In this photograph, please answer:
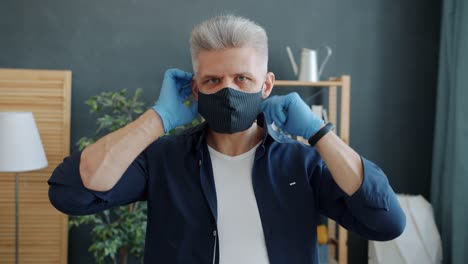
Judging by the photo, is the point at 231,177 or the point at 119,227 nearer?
Answer: the point at 231,177

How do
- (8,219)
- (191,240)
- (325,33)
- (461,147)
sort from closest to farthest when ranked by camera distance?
1. (191,240)
2. (461,147)
3. (8,219)
4. (325,33)

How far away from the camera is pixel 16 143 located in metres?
2.07

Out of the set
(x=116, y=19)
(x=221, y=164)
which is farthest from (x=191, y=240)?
(x=116, y=19)

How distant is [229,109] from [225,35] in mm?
195

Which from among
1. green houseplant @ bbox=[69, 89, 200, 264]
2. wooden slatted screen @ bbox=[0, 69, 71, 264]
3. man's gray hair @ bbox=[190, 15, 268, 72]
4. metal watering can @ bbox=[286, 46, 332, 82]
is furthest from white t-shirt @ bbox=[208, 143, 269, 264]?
wooden slatted screen @ bbox=[0, 69, 71, 264]

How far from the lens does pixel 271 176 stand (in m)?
1.08

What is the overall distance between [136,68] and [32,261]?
1.39 m

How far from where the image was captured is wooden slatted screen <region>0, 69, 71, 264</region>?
2422 mm

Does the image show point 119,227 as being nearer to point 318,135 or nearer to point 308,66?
point 308,66

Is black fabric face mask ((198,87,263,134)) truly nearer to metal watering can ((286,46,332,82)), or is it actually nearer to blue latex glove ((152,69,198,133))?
blue latex glove ((152,69,198,133))

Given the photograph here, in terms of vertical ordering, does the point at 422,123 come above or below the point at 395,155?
above

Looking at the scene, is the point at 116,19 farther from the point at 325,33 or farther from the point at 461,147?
the point at 461,147

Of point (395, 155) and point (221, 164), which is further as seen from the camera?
point (395, 155)

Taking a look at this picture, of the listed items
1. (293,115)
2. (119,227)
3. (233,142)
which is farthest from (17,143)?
(293,115)
